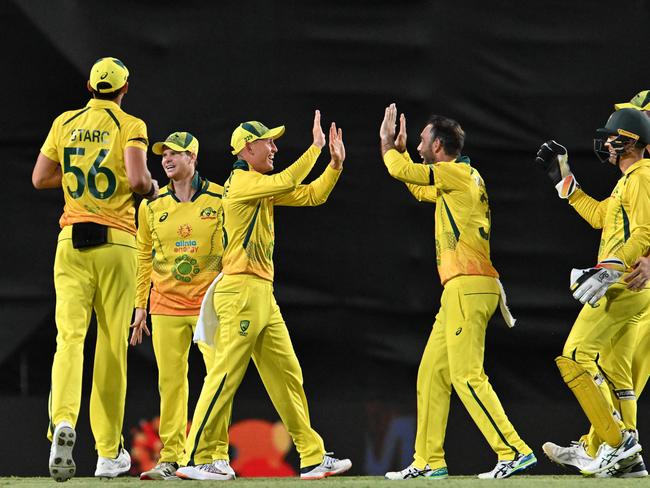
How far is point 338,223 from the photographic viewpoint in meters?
7.43

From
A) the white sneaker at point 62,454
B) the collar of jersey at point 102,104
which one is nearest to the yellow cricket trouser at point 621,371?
the white sneaker at point 62,454

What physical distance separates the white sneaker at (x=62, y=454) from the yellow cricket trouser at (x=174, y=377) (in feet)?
4.19

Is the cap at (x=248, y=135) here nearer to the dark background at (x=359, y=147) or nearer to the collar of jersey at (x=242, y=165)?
the collar of jersey at (x=242, y=165)

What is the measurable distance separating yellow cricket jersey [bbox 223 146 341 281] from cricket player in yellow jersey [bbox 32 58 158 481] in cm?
51

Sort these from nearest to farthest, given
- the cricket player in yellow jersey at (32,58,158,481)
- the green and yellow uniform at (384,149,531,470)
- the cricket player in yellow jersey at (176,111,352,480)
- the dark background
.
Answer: the cricket player in yellow jersey at (32,58,158,481) → the cricket player in yellow jersey at (176,111,352,480) → the green and yellow uniform at (384,149,531,470) → the dark background

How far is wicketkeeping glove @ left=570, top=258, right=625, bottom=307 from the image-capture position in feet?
19.2

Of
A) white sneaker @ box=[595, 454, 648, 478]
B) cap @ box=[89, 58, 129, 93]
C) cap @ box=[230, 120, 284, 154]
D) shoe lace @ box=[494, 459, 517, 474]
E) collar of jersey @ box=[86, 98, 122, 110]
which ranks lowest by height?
white sneaker @ box=[595, 454, 648, 478]

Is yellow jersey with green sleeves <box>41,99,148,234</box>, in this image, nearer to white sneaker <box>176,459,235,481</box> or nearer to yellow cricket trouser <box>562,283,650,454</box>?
white sneaker <box>176,459,235,481</box>

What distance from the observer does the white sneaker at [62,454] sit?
506cm

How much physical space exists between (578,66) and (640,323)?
6.72 feet

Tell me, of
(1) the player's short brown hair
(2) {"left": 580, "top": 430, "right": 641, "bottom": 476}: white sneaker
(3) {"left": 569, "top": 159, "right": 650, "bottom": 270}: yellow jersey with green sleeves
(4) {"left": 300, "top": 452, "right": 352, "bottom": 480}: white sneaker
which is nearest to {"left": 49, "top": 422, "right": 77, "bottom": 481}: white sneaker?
(4) {"left": 300, "top": 452, "right": 352, "bottom": 480}: white sneaker

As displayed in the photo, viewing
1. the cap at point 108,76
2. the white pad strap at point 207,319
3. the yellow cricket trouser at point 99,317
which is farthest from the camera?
the white pad strap at point 207,319

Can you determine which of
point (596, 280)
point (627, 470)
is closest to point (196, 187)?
point (596, 280)

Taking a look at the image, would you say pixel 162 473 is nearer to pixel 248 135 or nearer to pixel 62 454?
pixel 62 454
